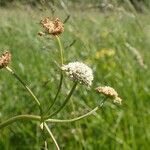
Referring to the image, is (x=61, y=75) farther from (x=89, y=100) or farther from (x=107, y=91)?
(x=89, y=100)

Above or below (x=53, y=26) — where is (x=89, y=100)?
below

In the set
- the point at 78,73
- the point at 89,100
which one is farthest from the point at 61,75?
the point at 89,100

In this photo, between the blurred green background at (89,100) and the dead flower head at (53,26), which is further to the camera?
the blurred green background at (89,100)

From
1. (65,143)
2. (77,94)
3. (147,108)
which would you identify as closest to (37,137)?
(65,143)

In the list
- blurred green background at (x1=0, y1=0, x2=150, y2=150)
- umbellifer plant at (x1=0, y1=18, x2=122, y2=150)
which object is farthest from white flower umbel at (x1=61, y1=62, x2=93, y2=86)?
blurred green background at (x1=0, y1=0, x2=150, y2=150)

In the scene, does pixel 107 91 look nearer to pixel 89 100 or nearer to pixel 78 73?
pixel 78 73

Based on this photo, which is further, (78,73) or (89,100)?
(89,100)

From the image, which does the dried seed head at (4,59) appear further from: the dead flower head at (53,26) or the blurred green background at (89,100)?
the blurred green background at (89,100)

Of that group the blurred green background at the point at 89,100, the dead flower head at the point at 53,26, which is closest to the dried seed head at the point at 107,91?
the dead flower head at the point at 53,26

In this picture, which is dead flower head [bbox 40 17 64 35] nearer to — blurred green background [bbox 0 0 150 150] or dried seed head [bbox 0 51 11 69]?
dried seed head [bbox 0 51 11 69]
